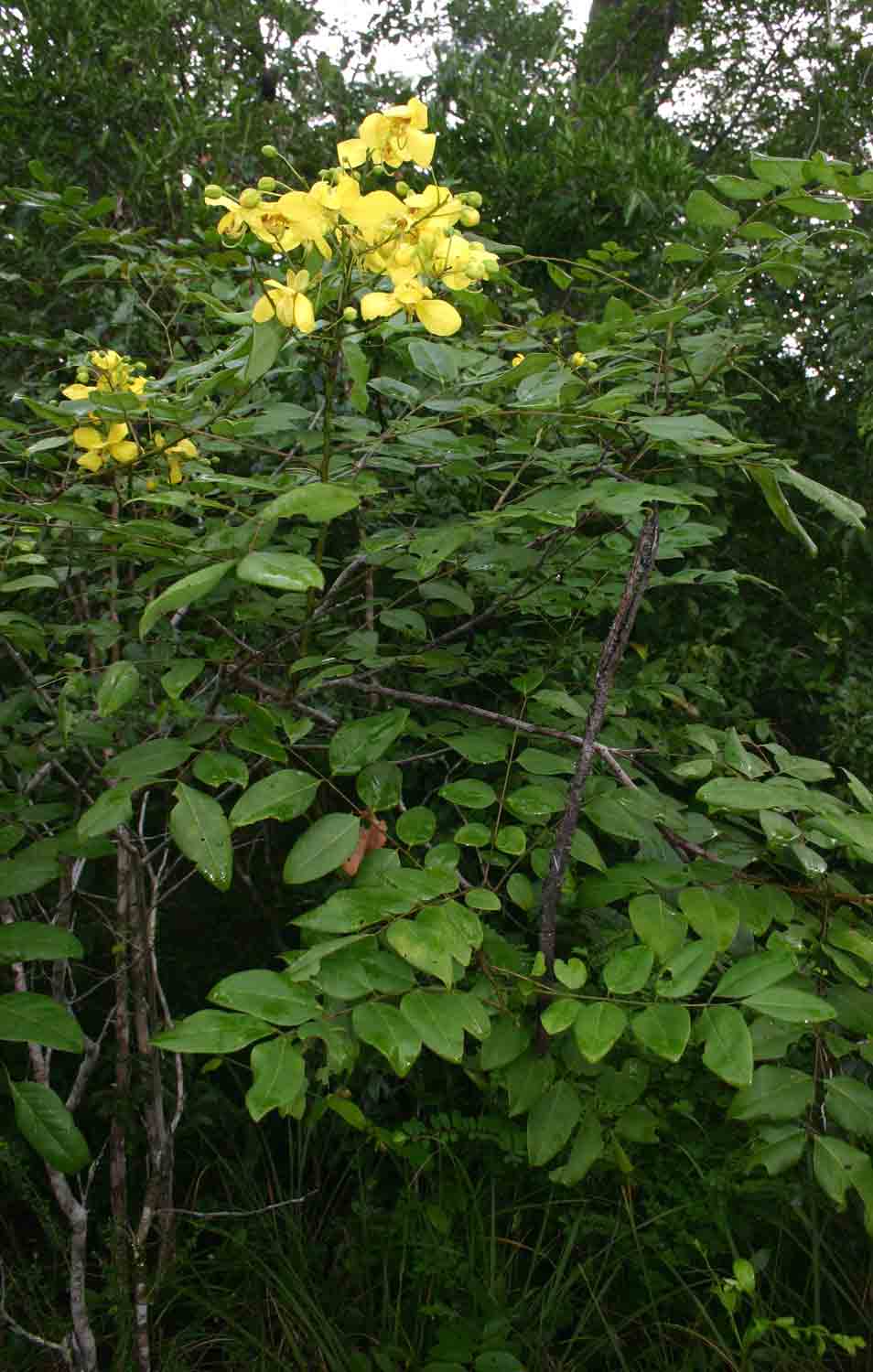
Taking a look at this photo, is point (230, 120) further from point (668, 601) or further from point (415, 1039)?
point (415, 1039)

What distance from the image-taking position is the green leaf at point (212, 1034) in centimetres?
87

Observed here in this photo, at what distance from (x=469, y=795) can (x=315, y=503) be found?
1.58 ft

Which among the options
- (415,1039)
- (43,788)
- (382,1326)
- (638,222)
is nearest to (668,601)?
(638,222)

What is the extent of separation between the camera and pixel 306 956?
957 millimetres

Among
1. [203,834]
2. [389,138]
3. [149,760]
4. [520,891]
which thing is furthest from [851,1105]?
[389,138]

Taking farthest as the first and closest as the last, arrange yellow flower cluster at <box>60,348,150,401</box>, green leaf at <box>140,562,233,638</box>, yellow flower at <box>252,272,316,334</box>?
yellow flower cluster at <box>60,348,150,401</box> → yellow flower at <box>252,272,316,334</box> → green leaf at <box>140,562,233,638</box>

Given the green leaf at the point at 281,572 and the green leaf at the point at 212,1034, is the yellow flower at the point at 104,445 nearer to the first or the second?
the green leaf at the point at 281,572

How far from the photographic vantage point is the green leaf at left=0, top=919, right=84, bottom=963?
3.59 ft

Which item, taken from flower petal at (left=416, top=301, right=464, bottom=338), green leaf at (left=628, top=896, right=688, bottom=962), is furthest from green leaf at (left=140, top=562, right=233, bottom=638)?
green leaf at (left=628, top=896, right=688, bottom=962)

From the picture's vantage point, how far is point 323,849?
1141 mm

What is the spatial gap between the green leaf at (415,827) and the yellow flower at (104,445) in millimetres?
599

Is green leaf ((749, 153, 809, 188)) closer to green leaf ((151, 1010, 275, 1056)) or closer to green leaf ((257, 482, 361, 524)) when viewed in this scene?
green leaf ((257, 482, 361, 524))

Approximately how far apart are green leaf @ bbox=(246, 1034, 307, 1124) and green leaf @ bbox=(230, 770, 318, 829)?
283 millimetres

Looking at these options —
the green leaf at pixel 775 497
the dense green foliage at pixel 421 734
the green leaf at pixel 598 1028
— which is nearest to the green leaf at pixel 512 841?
the dense green foliage at pixel 421 734
